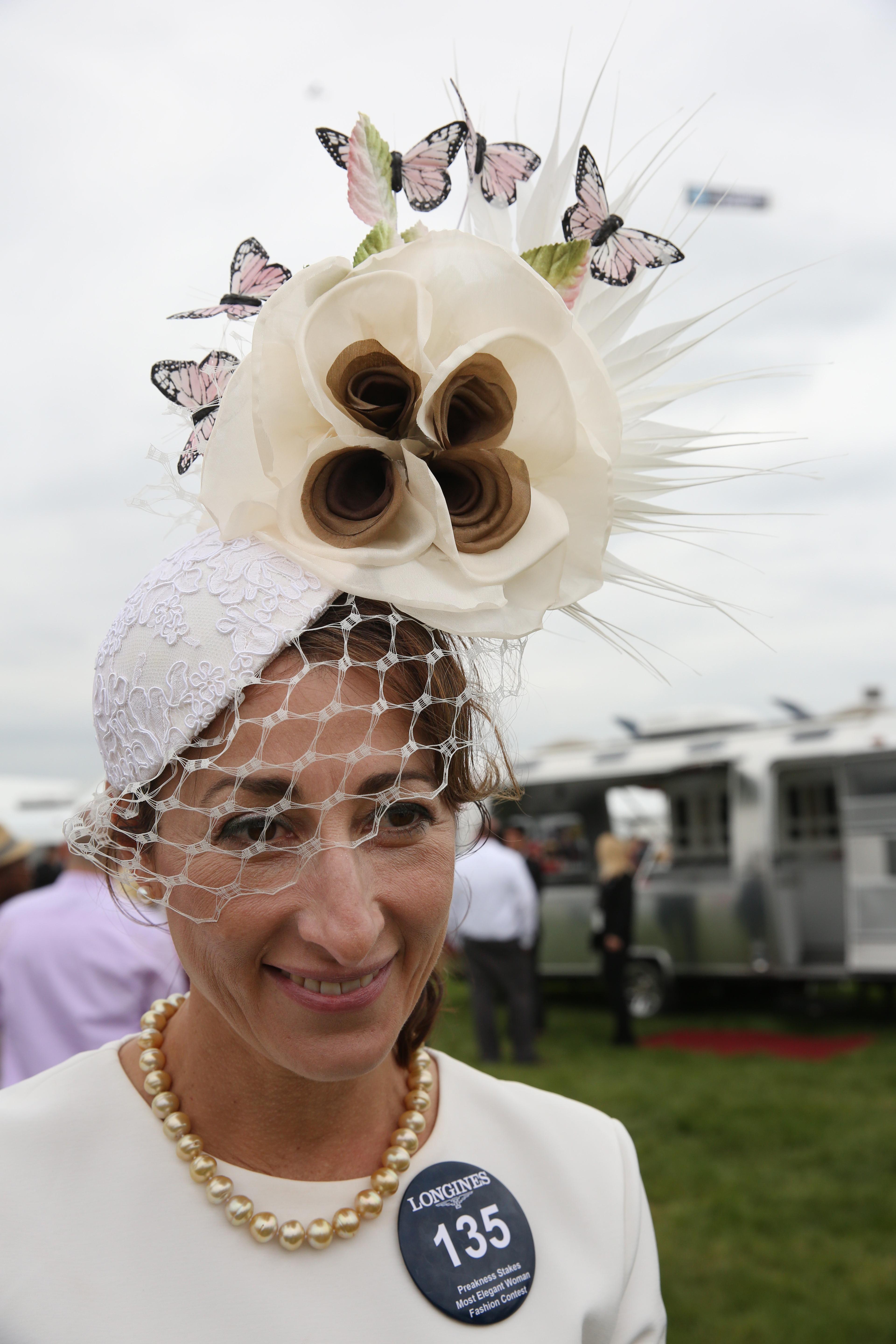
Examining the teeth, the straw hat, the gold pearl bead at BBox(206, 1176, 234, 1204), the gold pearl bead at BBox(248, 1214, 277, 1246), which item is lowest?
the straw hat

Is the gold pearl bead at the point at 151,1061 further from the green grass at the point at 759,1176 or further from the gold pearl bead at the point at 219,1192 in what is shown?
the green grass at the point at 759,1176

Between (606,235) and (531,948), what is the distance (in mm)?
8097

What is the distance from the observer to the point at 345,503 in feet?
4.49

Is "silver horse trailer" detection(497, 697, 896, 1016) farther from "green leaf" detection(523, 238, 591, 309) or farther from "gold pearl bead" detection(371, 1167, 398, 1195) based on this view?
"green leaf" detection(523, 238, 591, 309)

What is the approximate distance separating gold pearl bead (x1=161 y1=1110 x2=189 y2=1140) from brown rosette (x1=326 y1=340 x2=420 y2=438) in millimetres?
984

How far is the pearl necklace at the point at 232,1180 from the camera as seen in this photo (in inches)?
56.0

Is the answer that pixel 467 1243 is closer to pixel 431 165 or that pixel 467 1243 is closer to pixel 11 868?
pixel 431 165

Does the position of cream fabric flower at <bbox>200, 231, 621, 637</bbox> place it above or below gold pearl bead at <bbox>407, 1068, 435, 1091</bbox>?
above

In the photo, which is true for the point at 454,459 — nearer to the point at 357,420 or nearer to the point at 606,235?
the point at 357,420

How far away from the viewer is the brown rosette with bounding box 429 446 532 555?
1.36 meters

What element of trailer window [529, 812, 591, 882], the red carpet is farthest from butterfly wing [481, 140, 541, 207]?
trailer window [529, 812, 591, 882]

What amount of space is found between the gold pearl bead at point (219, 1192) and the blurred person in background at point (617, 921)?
8558 mm

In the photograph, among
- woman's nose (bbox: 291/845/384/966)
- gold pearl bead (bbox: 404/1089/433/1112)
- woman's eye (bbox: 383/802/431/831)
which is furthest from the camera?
gold pearl bead (bbox: 404/1089/433/1112)

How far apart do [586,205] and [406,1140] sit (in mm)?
1358
